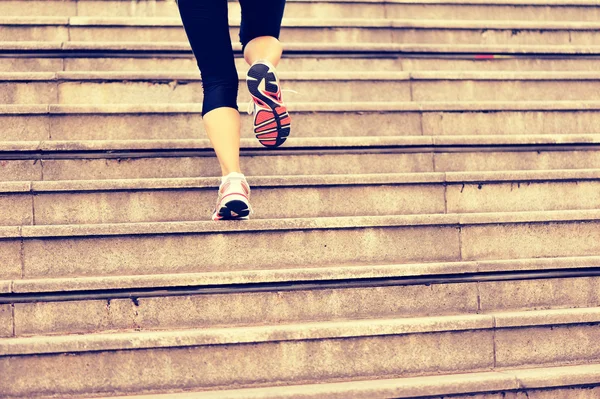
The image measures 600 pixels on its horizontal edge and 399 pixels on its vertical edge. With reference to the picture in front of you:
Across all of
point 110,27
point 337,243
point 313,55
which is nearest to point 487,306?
point 337,243

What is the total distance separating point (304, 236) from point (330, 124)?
966 mm

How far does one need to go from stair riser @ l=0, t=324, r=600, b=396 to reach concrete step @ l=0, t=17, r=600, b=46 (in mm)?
2487

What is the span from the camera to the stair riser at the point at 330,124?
13.1ft

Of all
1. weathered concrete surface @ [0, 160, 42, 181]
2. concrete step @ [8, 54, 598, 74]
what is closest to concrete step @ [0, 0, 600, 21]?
concrete step @ [8, 54, 598, 74]

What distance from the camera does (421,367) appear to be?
312 cm

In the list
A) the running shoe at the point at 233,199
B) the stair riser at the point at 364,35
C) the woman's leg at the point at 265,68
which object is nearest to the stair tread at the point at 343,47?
the stair riser at the point at 364,35

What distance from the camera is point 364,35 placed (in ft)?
17.0

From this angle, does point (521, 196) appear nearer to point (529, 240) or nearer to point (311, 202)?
point (529, 240)

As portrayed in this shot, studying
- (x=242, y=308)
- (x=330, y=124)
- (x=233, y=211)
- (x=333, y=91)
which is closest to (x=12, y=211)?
(x=233, y=211)

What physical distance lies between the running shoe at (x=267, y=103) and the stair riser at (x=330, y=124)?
2.69 ft

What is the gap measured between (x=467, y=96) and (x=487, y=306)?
5.44 feet

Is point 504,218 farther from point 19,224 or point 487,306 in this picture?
point 19,224

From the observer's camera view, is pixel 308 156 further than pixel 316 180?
Yes

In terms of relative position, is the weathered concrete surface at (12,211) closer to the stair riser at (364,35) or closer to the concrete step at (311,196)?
the concrete step at (311,196)
